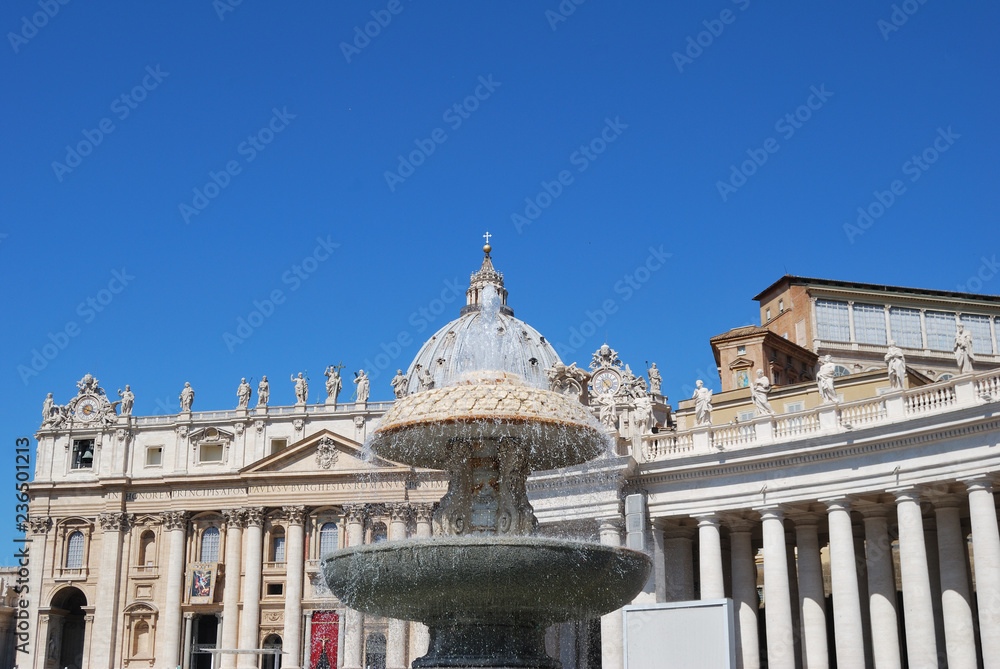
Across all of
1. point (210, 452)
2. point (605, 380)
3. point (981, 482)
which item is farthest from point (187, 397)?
point (981, 482)

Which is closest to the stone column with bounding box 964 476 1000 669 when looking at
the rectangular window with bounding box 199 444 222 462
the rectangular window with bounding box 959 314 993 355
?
the rectangular window with bounding box 959 314 993 355

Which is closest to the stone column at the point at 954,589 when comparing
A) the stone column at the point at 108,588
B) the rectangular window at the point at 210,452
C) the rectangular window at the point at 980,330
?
the rectangular window at the point at 980,330

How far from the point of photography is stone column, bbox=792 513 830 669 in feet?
107

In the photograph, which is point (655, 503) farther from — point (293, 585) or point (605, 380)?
point (293, 585)

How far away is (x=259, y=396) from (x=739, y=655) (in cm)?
5237

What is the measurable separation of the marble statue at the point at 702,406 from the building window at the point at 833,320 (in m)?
35.0

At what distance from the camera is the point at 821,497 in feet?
105

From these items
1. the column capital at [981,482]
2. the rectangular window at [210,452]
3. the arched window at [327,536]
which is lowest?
the column capital at [981,482]

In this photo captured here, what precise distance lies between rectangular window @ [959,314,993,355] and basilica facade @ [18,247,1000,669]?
138 mm

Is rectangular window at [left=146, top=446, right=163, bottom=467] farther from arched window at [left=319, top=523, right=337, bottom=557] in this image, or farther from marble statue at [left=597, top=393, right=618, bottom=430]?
marble statue at [left=597, top=393, right=618, bottom=430]

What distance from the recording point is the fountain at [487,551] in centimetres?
1747

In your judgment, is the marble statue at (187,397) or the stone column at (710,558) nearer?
the stone column at (710,558)

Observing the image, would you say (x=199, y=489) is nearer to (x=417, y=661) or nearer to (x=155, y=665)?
(x=155, y=665)

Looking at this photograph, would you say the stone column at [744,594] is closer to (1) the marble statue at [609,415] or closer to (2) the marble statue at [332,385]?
(1) the marble statue at [609,415]
